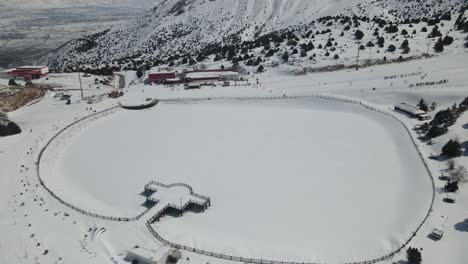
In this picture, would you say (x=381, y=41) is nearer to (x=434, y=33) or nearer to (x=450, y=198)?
(x=434, y=33)

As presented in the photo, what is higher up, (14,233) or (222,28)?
(222,28)

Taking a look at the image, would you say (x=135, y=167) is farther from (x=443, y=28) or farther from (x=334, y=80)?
(x=443, y=28)

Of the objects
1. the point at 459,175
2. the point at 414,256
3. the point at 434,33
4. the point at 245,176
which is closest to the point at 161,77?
the point at 245,176

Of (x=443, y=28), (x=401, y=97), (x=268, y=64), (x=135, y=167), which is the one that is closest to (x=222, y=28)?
(x=268, y=64)

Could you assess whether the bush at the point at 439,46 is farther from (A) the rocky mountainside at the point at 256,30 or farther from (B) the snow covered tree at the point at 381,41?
(B) the snow covered tree at the point at 381,41

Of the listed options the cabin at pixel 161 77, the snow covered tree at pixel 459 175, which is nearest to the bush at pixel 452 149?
the snow covered tree at pixel 459 175

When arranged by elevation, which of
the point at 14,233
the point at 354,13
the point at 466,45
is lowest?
the point at 14,233
